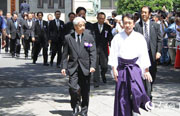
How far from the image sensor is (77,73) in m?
8.62

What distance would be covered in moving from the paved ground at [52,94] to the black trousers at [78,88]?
12.9 inches

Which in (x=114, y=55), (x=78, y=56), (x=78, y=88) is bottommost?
(x=78, y=88)

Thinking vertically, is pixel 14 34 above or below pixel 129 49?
below

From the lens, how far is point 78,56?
859 centimetres

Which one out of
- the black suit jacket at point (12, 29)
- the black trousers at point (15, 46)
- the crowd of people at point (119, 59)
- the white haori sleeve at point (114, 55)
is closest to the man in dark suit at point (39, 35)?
the black trousers at point (15, 46)

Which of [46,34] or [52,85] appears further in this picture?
[46,34]

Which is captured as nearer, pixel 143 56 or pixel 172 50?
pixel 143 56

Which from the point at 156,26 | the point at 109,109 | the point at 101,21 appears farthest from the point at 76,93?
the point at 101,21

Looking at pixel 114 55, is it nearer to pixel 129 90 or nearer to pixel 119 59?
pixel 119 59

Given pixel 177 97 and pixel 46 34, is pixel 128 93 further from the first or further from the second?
pixel 46 34

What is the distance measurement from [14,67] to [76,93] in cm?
850

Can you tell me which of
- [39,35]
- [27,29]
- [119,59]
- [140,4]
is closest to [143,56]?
[119,59]

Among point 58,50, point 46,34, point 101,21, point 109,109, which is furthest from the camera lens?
point 46,34

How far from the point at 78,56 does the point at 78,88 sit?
0.59 m
